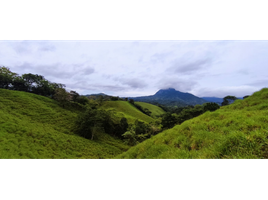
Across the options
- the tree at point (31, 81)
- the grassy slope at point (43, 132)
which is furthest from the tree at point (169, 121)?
the tree at point (31, 81)

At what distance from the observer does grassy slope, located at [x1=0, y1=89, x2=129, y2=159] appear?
1164 centimetres

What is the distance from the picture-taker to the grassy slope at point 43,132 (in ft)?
38.2

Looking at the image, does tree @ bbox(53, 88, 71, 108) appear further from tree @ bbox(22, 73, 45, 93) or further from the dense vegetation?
tree @ bbox(22, 73, 45, 93)

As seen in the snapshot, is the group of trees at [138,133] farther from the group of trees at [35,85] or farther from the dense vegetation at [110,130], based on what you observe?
the group of trees at [35,85]

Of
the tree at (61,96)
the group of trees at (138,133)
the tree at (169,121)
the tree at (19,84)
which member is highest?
the tree at (19,84)

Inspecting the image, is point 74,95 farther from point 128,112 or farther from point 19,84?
point 128,112

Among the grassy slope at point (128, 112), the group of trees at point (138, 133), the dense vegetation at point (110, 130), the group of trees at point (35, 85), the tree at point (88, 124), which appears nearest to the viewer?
the dense vegetation at point (110, 130)

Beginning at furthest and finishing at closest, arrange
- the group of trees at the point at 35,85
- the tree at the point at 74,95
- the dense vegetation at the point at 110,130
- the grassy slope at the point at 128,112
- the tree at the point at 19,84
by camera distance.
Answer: the grassy slope at the point at 128,112 < the tree at the point at 74,95 < the tree at the point at 19,84 < the group of trees at the point at 35,85 < the dense vegetation at the point at 110,130

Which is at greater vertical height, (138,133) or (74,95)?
(74,95)

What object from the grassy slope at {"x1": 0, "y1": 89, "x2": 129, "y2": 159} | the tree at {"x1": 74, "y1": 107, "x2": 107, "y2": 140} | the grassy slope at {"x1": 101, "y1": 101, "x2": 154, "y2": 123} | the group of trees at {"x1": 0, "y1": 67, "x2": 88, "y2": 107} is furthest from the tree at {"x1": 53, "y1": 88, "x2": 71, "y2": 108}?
the grassy slope at {"x1": 101, "y1": 101, "x2": 154, "y2": 123}

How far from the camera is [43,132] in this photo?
15.0 m

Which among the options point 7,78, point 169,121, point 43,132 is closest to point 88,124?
point 43,132

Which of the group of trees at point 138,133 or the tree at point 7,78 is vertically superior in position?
the tree at point 7,78
